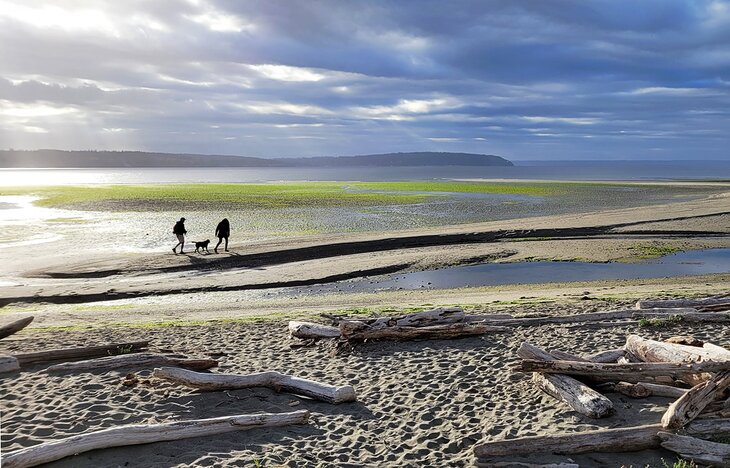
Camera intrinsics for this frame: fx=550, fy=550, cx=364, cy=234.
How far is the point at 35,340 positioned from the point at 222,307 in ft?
20.8

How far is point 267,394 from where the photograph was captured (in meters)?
9.17

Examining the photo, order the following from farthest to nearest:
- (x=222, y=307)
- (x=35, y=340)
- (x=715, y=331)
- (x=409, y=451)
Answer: (x=222, y=307), (x=35, y=340), (x=715, y=331), (x=409, y=451)

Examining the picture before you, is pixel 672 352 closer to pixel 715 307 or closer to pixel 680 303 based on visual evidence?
pixel 715 307

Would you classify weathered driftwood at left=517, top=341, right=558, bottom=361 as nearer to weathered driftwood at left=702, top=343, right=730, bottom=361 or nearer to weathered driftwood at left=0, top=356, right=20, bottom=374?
weathered driftwood at left=702, top=343, right=730, bottom=361

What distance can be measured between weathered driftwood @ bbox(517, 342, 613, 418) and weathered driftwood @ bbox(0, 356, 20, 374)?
A: 9075mm

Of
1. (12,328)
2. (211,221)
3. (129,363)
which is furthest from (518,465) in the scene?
(211,221)

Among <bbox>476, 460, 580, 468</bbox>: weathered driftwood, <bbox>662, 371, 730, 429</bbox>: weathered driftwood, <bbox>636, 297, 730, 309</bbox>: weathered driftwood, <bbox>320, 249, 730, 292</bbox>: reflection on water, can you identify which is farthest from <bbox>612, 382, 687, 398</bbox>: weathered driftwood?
<bbox>320, 249, 730, 292</bbox>: reflection on water

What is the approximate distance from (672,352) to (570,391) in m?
1.80

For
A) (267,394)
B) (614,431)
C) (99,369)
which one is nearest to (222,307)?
(99,369)

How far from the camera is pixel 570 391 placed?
8.34 meters

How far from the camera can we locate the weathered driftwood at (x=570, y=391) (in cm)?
776

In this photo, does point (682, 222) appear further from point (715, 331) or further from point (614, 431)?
point (614, 431)

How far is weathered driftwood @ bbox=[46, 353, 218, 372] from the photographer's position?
399 inches

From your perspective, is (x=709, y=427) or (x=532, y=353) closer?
(x=709, y=427)
